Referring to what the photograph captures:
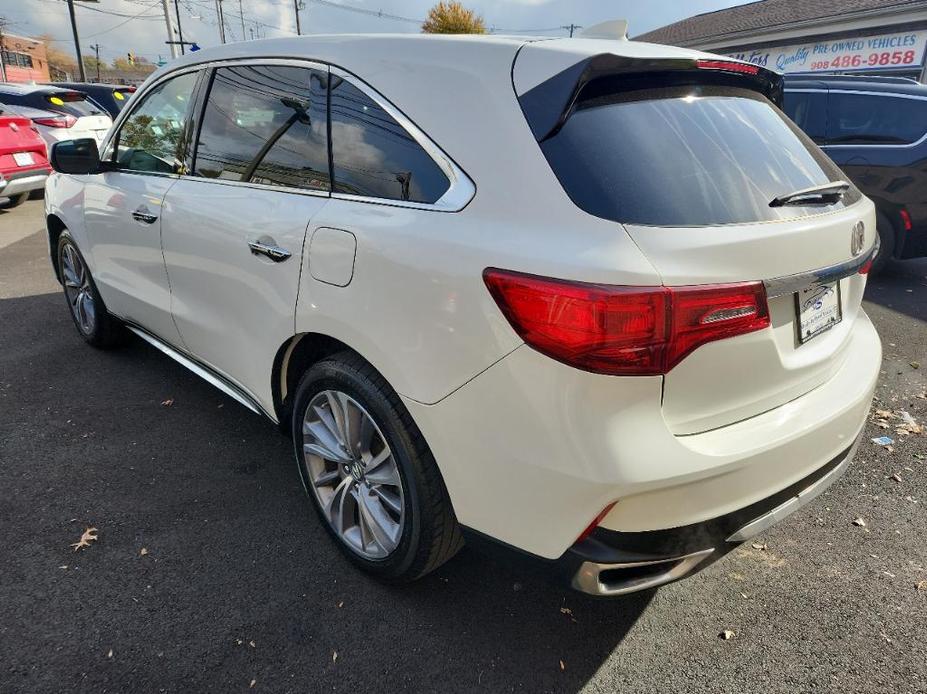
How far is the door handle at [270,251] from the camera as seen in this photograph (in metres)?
2.22

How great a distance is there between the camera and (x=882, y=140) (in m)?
6.20

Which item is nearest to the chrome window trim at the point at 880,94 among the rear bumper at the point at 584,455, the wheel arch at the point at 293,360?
the rear bumper at the point at 584,455

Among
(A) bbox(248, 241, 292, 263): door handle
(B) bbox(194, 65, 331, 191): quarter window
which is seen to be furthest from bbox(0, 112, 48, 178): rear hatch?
(A) bbox(248, 241, 292, 263): door handle

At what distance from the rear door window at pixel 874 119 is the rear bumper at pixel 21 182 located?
10.2 metres

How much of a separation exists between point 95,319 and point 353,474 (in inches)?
111

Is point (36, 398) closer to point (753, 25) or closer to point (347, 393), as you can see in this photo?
point (347, 393)

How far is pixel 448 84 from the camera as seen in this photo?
1.87m

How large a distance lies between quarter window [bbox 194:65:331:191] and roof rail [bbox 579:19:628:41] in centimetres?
97

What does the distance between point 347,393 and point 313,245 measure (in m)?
0.50

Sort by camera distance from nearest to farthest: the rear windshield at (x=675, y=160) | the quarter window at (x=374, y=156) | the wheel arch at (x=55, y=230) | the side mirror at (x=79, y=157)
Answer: the rear windshield at (x=675, y=160)
the quarter window at (x=374, y=156)
the side mirror at (x=79, y=157)
the wheel arch at (x=55, y=230)

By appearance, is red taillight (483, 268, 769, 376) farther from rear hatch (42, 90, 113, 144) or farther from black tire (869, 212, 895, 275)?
rear hatch (42, 90, 113, 144)

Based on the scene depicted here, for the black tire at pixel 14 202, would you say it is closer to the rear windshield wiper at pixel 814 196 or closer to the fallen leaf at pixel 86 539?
the fallen leaf at pixel 86 539

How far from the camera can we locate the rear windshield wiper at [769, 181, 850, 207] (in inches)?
72.8

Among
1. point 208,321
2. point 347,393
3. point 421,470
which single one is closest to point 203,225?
point 208,321
